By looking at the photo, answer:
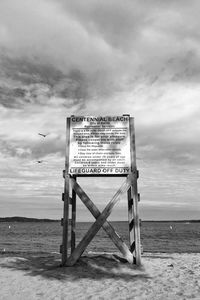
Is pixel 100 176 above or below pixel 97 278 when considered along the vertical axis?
above

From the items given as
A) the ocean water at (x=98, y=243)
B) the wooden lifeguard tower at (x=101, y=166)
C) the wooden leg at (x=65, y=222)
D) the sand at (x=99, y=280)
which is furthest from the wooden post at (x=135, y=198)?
the ocean water at (x=98, y=243)

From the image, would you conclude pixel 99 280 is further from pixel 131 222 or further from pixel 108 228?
pixel 131 222

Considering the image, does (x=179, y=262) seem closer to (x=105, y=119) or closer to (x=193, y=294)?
(x=193, y=294)

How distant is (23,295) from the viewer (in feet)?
19.9

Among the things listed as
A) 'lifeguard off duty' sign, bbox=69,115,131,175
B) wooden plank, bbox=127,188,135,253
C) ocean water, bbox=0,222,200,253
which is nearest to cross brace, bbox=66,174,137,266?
wooden plank, bbox=127,188,135,253

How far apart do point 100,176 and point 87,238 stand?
1.79 m

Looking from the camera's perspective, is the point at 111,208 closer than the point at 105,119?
Yes

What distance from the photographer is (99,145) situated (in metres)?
8.91

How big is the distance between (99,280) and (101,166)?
3.09 m

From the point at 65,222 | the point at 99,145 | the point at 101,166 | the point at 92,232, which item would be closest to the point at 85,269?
the point at 92,232

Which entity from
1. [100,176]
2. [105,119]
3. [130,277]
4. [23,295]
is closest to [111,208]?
[100,176]

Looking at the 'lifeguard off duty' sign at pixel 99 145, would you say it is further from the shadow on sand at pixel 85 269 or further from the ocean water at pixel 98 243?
the ocean water at pixel 98 243

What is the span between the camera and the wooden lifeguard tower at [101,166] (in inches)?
330

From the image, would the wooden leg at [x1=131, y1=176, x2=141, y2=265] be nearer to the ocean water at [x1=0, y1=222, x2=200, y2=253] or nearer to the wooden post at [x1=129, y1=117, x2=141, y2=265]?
the wooden post at [x1=129, y1=117, x2=141, y2=265]
